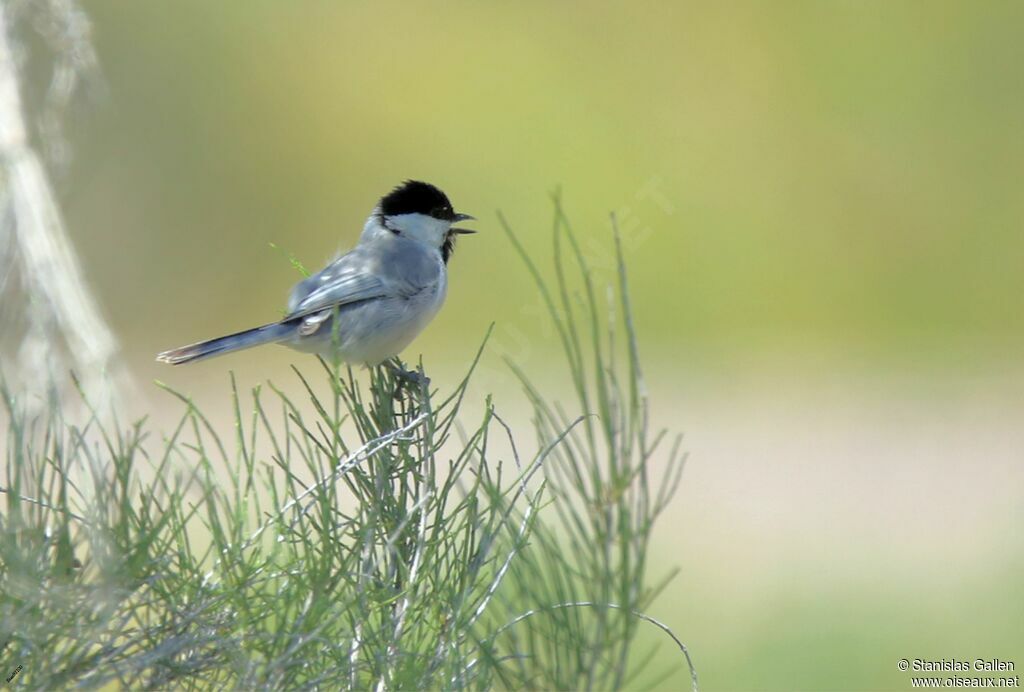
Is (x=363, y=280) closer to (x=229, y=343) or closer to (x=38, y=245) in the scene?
(x=229, y=343)

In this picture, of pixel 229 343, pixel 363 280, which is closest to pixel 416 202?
pixel 363 280

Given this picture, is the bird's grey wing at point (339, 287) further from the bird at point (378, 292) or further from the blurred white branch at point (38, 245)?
the blurred white branch at point (38, 245)

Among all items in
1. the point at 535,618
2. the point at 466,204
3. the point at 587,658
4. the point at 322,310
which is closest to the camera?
the point at 587,658

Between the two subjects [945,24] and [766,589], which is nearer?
[766,589]

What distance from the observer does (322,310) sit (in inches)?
114

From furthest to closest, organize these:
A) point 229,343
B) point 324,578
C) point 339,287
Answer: point 339,287 → point 229,343 → point 324,578

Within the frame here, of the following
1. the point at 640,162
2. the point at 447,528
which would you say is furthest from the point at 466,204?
the point at 447,528

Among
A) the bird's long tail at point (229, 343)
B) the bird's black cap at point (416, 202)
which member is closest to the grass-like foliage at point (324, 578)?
the bird's long tail at point (229, 343)

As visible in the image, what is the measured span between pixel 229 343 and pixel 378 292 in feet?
1.52

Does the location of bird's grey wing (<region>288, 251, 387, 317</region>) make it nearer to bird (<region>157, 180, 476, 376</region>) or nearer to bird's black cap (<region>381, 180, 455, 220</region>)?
bird (<region>157, 180, 476, 376</region>)

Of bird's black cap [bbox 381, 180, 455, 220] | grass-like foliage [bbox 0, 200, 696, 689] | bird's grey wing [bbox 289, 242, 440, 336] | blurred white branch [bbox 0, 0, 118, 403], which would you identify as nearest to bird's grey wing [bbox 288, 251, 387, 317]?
bird's grey wing [bbox 289, 242, 440, 336]

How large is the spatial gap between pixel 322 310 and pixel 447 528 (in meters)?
1.53

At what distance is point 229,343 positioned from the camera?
2689 millimetres

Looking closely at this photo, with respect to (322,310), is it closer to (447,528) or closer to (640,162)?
(447,528)
